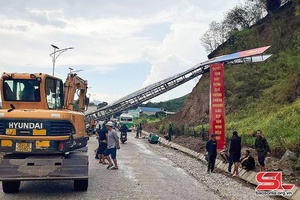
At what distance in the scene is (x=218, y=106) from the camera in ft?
66.9

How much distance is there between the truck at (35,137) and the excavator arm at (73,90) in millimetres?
1921

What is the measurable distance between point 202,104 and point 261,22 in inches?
575

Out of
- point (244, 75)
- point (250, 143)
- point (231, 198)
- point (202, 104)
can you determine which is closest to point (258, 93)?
point (244, 75)

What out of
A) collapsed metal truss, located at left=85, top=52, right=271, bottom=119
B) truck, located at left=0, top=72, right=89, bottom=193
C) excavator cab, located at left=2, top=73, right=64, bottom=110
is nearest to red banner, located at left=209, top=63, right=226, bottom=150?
truck, located at left=0, top=72, right=89, bottom=193

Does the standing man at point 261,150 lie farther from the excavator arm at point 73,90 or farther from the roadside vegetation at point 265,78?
the excavator arm at point 73,90

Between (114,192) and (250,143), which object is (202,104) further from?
(114,192)

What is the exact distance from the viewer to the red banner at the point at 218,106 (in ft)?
66.1

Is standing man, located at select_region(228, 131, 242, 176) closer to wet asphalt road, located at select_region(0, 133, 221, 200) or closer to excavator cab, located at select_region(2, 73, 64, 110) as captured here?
wet asphalt road, located at select_region(0, 133, 221, 200)

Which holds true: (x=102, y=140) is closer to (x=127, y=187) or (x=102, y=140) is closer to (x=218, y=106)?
(x=127, y=187)

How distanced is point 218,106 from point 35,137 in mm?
11898

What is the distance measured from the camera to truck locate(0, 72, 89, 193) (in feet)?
34.6

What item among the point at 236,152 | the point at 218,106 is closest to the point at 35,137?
the point at 236,152

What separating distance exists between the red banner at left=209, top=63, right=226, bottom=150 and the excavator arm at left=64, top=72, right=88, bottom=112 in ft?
23.1

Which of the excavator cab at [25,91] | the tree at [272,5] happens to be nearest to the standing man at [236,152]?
the excavator cab at [25,91]
